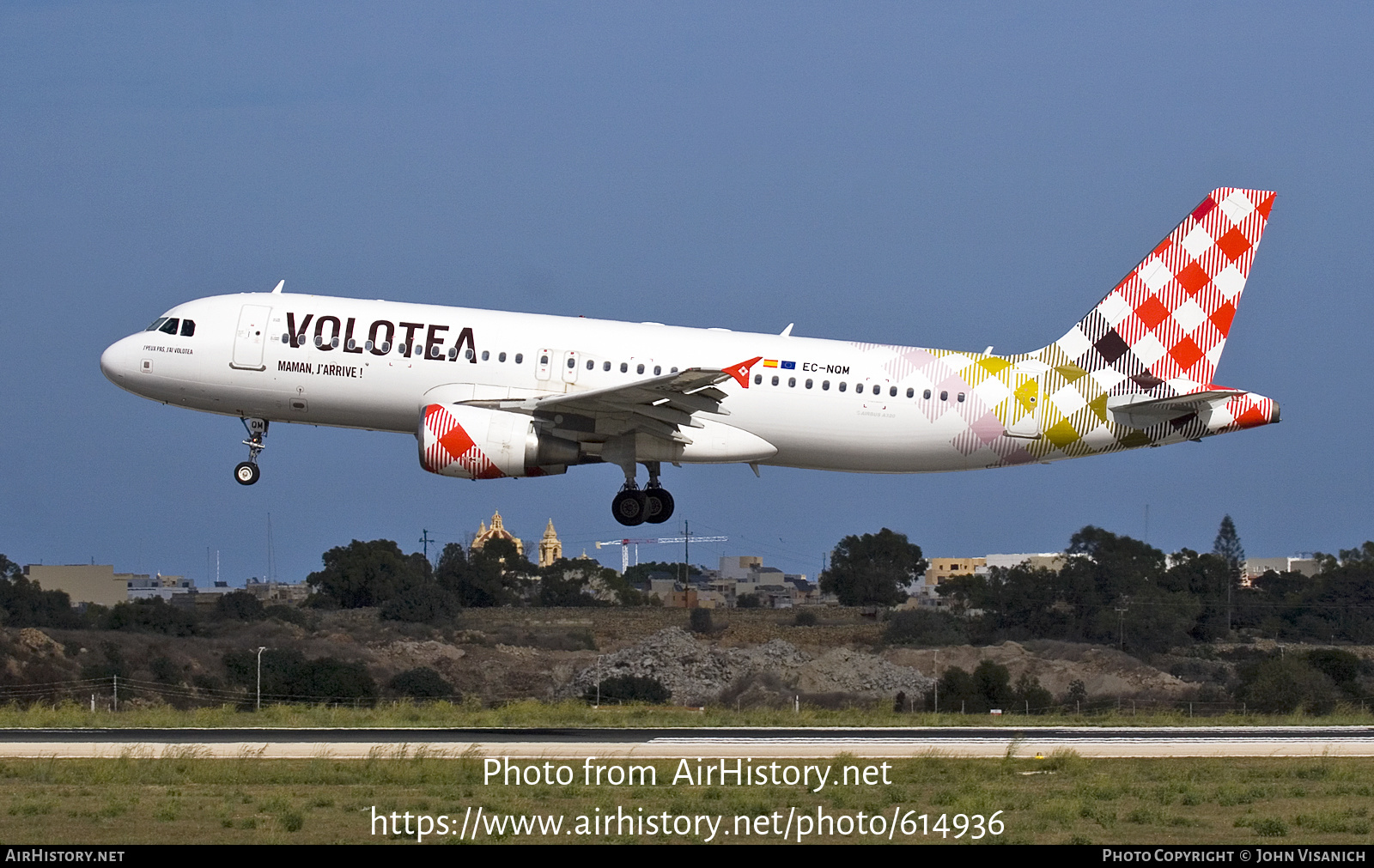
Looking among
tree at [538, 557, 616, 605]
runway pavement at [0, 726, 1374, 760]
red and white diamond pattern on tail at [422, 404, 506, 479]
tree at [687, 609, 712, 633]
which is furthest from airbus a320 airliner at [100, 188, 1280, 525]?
tree at [538, 557, 616, 605]

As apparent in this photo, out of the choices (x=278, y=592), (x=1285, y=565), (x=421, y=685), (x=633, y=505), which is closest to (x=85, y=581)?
(x=278, y=592)

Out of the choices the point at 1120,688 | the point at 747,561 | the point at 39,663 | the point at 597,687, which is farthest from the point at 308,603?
the point at 747,561

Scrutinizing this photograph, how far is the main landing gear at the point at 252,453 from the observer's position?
37.7 m

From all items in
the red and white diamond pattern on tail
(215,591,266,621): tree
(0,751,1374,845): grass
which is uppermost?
the red and white diamond pattern on tail

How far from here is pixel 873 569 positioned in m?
70.9

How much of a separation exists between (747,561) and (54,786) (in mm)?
108157

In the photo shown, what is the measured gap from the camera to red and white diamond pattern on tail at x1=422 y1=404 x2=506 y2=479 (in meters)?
34.8

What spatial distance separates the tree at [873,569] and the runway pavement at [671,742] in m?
31.6

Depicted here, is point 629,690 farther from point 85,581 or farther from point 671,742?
point 85,581

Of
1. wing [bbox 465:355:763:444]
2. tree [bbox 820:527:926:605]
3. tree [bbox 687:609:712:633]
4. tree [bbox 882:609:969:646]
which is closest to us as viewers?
wing [bbox 465:355:763:444]

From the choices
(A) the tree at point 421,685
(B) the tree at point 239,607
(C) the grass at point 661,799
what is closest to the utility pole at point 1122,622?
(A) the tree at point 421,685

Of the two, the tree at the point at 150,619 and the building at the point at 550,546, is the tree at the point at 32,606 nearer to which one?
the tree at the point at 150,619

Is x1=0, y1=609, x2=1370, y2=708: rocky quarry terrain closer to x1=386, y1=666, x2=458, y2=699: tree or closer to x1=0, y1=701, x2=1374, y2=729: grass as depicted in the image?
x1=386, y1=666, x2=458, y2=699: tree

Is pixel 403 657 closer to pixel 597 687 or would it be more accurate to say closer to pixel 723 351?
pixel 597 687
